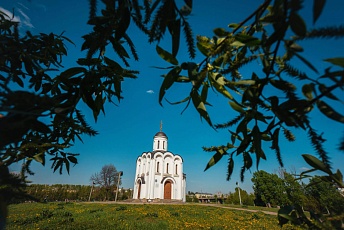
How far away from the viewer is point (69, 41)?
1.74 m

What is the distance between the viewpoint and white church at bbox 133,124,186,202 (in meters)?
28.7

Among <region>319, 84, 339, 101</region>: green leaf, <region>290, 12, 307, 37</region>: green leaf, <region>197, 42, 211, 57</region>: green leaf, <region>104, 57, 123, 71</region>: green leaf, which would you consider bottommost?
<region>319, 84, 339, 101</region>: green leaf

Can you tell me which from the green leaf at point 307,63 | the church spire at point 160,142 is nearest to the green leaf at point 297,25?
the green leaf at point 307,63

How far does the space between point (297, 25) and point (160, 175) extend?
3094 cm

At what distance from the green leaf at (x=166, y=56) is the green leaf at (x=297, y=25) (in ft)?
1.24

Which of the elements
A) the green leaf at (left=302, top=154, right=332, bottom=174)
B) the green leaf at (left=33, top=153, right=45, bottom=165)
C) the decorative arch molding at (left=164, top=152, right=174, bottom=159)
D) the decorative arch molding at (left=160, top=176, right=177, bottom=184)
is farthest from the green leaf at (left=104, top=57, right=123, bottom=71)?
the decorative arch molding at (left=164, top=152, right=174, bottom=159)

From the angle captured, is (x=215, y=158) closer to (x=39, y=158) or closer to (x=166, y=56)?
(x=166, y=56)

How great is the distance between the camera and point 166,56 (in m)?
0.69

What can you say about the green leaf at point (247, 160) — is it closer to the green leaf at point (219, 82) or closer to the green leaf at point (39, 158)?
the green leaf at point (219, 82)

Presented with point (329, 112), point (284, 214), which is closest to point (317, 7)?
point (329, 112)

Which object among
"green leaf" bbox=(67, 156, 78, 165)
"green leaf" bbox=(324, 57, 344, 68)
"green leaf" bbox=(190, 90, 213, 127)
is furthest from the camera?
"green leaf" bbox=(67, 156, 78, 165)

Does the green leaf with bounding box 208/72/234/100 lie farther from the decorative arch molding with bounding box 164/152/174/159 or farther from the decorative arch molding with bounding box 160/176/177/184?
the decorative arch molding with bounding box 164/152/174/159

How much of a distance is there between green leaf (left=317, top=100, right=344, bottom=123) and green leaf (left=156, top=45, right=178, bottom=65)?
50 centimetres

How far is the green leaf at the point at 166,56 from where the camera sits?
2.25 feet
